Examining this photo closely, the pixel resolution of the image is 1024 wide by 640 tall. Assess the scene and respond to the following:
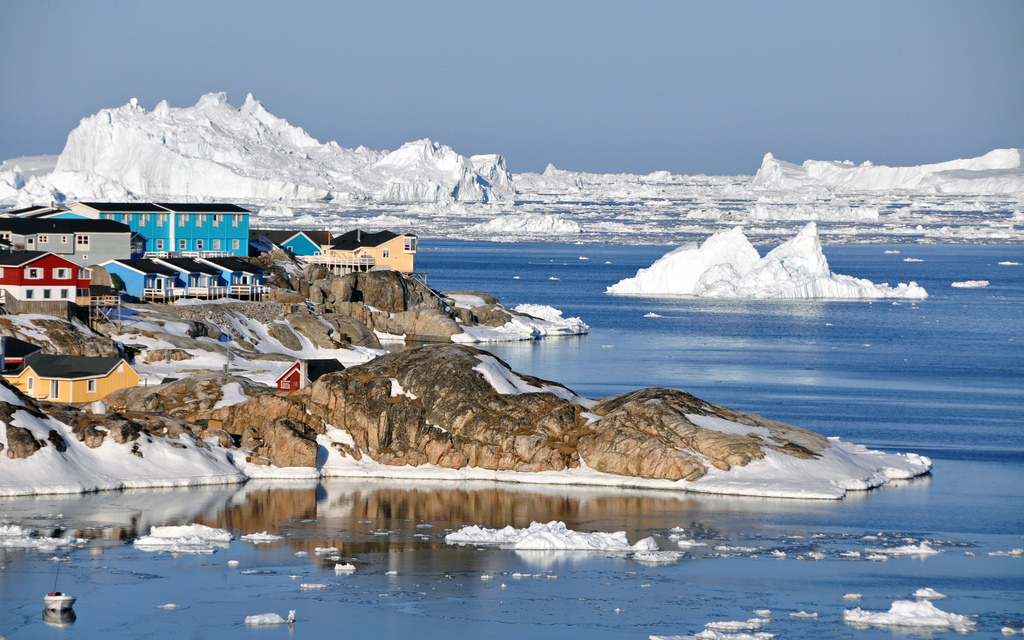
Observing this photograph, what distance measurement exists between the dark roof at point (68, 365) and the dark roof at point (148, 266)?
65.5 feet

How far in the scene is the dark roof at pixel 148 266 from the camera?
63706 mm

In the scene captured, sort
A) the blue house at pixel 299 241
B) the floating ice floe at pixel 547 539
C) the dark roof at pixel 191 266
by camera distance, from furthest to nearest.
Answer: the blue house at pixel 299 241 → the dark roof at pixel 191 266 → the floating ice floe at pixel 547 539

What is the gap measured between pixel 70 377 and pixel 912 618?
28009 mm

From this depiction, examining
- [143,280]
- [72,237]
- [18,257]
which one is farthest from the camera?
[72,237]

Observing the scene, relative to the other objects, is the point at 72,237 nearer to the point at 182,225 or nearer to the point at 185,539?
the point at 182,225

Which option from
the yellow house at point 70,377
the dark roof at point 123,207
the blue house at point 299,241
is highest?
the dark roof at point 123,207

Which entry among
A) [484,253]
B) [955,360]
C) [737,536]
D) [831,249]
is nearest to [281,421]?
[737,536]

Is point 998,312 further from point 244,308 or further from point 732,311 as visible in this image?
point 244,308

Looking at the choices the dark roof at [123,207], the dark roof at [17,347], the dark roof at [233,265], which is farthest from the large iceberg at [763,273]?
the dark roof at [17,347]

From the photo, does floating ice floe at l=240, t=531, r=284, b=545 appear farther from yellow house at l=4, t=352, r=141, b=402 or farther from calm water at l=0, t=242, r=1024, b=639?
yellow house at l=4, t=352, r=141, b=402

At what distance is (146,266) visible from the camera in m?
64.3

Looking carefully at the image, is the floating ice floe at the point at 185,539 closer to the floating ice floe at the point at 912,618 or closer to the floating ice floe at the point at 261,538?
the floating ice floe at the point at 261,538

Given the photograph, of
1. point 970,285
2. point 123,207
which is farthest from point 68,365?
point 970,285

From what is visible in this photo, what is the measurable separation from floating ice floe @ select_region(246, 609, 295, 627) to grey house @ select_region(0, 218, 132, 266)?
4307cm
